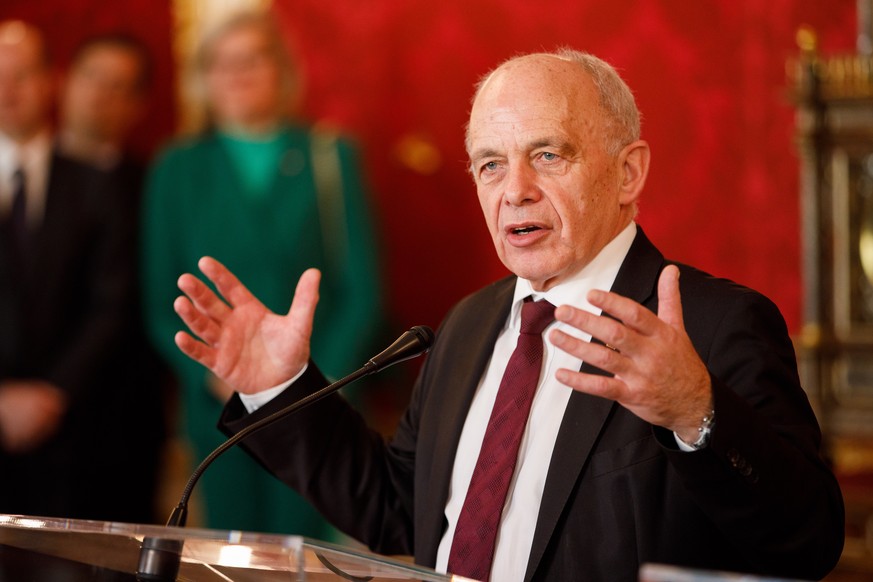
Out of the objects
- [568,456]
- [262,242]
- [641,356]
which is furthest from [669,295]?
[262,242]

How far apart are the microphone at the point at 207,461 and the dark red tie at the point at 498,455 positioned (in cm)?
18

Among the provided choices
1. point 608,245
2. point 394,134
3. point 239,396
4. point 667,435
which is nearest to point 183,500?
point 239,396

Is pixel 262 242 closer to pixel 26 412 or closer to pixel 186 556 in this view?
pixel 26 412

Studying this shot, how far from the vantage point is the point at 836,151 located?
336 centimetres

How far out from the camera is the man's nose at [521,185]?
1.77 meters

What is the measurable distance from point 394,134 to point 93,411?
4.93ft

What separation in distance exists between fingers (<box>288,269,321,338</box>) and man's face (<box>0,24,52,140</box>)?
99.5 inches

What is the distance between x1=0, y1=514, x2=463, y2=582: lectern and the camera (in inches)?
48.2

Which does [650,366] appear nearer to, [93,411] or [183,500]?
[183,500]

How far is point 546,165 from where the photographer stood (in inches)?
71.0

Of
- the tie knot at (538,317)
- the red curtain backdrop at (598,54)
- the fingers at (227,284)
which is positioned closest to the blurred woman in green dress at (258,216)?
the red curtain backdrop at (598,54)

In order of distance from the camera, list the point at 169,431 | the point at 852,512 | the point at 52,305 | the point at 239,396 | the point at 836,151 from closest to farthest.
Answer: the point at 239,396 → the point at 836,151 → the point at 852,512 → the point at 52,305 → the point at 169,431

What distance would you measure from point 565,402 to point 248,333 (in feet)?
1.74

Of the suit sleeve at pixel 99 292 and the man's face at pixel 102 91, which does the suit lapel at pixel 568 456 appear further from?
the man's face at pixel 102 91
